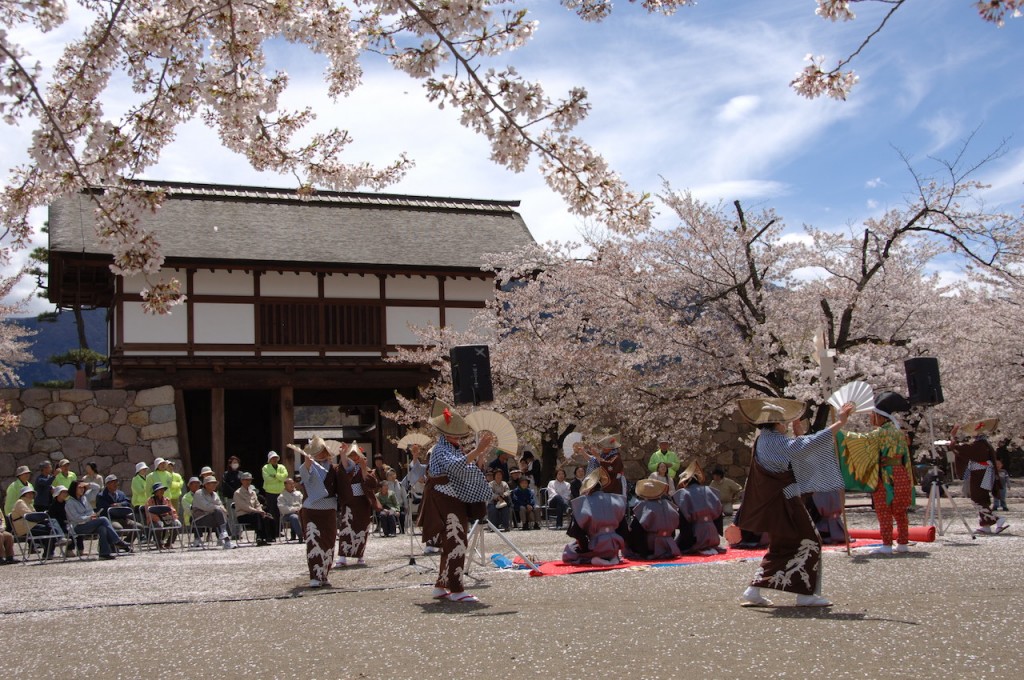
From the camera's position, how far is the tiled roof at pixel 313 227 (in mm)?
19984

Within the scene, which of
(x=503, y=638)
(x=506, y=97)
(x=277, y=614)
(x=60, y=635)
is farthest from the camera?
(x=277, y=614)

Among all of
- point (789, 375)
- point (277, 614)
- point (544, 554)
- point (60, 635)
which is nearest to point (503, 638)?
point (277, 614)

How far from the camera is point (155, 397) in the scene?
1928 cm

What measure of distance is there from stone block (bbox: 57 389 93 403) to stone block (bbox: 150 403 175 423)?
121 centimetres

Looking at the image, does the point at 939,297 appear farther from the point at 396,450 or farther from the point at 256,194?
the point at 256,194

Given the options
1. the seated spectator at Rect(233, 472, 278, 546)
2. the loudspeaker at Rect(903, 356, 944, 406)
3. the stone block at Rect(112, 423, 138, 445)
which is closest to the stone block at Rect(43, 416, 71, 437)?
the stone block at Rect(112, 423, 138, 445)

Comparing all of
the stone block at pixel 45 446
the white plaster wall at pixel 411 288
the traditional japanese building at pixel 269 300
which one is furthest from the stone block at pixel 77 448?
the white plaster wall at pixel 411 288

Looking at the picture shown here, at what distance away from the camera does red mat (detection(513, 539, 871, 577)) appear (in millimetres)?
9523

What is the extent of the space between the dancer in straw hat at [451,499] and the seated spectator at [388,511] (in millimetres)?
8250

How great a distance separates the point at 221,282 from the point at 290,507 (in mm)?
6299

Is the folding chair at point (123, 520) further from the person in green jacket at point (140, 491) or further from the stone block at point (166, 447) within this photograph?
the stone block at point (166, 447)

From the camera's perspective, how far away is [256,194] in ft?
A: 77.8

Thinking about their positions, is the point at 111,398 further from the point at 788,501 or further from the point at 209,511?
the point at 788,501

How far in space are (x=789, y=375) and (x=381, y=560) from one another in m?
8.11
